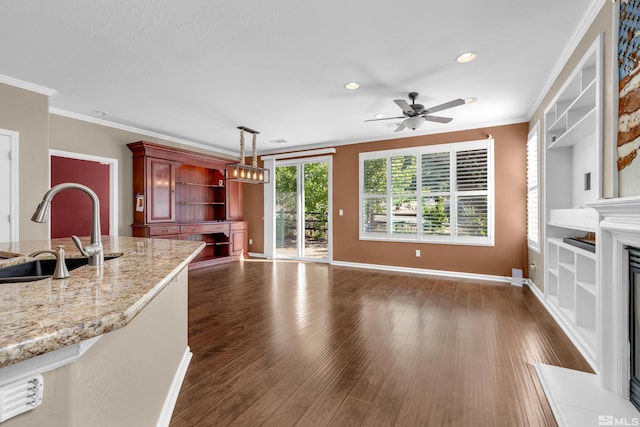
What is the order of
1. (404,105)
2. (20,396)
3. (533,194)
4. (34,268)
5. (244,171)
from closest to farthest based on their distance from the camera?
(20,396) < (34,268) < (404,105) < (533,194) < (244,171)

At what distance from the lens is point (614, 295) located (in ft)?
6.38

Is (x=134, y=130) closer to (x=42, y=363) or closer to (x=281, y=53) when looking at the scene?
(x=281, y=53)

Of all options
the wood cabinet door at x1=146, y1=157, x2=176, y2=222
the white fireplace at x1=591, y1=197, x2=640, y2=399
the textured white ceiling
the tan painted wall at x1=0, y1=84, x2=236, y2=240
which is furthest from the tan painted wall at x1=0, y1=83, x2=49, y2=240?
the white fireplace at x1=591, y1=197, x2=640, y2=399

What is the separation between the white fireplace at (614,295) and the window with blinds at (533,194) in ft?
7.54

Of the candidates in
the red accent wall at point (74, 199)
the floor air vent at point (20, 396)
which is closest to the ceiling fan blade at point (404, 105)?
the floor air vent at point (20, 396)

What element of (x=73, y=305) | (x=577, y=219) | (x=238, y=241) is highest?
(x=577, y=219)

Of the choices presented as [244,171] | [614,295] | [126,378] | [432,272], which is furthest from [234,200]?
[614,295]

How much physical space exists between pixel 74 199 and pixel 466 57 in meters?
7.03

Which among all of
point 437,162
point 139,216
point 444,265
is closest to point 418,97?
point 437,162

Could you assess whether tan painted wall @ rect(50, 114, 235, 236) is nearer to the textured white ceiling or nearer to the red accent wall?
the textured white ceiling

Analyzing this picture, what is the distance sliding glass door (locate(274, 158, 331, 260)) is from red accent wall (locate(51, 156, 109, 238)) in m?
3.62

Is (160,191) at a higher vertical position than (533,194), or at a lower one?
higher

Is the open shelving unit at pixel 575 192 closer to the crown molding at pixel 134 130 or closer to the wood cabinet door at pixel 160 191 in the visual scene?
the wood cabinet door at pixel 160 191

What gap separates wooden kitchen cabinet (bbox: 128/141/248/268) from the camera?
5.32 m
